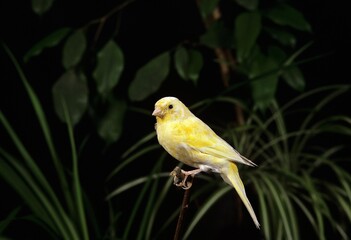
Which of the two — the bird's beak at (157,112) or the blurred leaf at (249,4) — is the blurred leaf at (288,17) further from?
the bird's beak at (157,112)

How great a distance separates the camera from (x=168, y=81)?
122cm

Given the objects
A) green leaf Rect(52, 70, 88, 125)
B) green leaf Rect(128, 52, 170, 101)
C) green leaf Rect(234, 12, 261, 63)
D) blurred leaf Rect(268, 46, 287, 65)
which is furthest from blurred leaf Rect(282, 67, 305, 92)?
green leaf Rect(52, 70, 88, 125)

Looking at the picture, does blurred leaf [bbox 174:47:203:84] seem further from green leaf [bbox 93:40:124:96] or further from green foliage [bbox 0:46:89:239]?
green foliage [bbox 0:46:89:239]

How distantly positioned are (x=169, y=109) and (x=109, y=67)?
602 mm

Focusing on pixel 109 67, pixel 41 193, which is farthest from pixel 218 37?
pixel 41 193

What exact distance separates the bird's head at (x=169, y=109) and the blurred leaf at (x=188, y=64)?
556 millimetres

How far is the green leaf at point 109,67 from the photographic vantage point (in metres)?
0.90

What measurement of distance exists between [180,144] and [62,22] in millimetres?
948

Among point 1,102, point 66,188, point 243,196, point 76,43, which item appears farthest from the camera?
point 1,102

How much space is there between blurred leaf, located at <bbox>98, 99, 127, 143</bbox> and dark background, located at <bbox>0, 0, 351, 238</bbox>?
0.13m

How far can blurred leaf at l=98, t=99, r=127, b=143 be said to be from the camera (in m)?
1.00

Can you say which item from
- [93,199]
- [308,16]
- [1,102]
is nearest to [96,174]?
[93,199]

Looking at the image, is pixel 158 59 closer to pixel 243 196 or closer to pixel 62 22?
pixel 62 22

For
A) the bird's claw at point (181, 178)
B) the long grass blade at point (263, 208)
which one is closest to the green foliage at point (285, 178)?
the long grass blade at point (263, 208)
